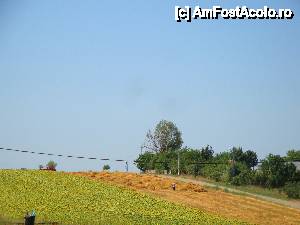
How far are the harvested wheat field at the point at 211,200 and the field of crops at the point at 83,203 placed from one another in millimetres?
2344

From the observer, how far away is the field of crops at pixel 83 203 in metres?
28.0

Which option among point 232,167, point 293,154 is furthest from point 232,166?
point 293,154

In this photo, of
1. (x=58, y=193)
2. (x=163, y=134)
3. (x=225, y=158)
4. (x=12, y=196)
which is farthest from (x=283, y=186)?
(x=163, y=134)

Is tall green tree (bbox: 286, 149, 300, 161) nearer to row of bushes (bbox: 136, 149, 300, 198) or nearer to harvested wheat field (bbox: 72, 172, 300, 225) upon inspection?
row of bushes (bbox: 136, 149, 300, 198)

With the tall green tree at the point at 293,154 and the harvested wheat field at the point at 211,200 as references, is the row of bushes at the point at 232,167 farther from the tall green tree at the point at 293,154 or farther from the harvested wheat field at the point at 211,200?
the tall green tree at the point at 293,154

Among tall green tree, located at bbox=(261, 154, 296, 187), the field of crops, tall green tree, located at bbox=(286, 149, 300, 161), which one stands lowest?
the field of crops

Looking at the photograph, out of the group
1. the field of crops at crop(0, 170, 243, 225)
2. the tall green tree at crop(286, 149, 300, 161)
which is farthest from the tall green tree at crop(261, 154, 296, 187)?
the tall green tree at crop(286, 149, 300, 161)

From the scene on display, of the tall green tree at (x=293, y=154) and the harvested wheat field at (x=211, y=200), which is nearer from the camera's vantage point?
the harvested wheat field at (x=211, y=200)

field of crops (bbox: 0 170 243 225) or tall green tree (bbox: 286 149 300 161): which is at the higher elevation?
tall green tree (bbox: 286 149 300 161)

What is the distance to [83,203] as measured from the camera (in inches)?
1268

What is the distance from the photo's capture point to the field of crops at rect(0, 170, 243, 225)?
1104 inches

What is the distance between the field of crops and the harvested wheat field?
7.69 feet

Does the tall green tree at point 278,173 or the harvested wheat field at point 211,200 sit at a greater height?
the tall green tree at point 278,173

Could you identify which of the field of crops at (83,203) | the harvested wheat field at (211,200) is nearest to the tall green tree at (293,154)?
the harvested wheat field at (211,200)
